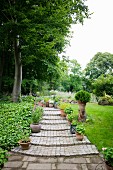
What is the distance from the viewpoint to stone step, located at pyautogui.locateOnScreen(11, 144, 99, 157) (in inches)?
233

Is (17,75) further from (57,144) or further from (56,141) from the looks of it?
(57,144)

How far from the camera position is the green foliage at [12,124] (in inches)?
264

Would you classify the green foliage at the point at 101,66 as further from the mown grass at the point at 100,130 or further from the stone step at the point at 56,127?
the stone step at the point at 56,127

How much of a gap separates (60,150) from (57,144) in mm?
514

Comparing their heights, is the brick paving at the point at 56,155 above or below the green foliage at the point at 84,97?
below

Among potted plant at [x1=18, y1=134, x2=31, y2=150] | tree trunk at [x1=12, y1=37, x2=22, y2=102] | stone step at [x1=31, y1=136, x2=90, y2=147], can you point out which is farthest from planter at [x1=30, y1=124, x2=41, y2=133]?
tree trunk at [x1=12, y1=37, x2=22, y2=102]

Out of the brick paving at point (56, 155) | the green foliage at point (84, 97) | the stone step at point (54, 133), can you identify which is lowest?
the brick paving at point (56, 155)

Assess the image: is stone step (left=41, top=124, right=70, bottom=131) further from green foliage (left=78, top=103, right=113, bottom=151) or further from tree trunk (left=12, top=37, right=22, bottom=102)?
tree trunk (left=12, top=37, right=22, bottom=102)

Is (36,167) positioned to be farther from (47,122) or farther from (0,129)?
(47,122)

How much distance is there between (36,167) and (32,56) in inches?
300

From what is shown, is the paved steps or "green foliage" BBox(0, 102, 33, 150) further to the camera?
"green foliage" BBox(0, 102, 33, 150)

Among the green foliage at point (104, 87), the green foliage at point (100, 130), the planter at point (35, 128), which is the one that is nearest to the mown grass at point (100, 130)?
the green foliage at point (100, 130)

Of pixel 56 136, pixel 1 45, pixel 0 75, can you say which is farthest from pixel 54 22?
pixel 0 75

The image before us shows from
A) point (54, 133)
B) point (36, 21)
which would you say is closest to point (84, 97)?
point (54, 133)
